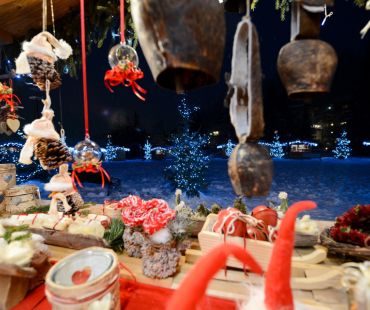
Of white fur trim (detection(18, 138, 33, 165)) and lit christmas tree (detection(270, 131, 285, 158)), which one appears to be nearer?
white fur trim (detection(18, 138, 33, 165))

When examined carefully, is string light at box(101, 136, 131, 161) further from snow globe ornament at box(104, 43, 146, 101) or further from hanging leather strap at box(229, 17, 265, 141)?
hanging leather strap at box(229, 17, 265, 141)

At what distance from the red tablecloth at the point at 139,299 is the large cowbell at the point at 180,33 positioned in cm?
78

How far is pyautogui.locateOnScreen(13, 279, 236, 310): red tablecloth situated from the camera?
2.78ft

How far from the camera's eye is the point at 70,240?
4.13 feet

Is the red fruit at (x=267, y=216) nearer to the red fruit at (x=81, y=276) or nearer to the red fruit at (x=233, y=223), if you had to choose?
the red fruit at (x=233, y=223)

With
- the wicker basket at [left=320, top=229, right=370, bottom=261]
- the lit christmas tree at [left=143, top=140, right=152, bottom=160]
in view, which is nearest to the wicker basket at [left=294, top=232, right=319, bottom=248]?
the wicker basket at [left=320, top=229, right=370, bottom=261]

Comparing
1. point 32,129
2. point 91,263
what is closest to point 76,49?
point 32,129

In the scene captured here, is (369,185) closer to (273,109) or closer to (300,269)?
(273,109)

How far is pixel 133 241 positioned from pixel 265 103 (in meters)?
3.91

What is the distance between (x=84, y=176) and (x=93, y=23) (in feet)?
13.2

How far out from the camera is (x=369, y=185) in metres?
4.11

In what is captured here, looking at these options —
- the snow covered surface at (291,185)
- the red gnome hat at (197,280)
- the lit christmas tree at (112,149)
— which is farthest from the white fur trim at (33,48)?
the lit christmas tree at (112,149)

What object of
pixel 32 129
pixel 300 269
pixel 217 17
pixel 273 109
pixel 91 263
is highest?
pixel 273 109

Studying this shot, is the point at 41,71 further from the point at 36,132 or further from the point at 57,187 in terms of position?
the point at 57,187
